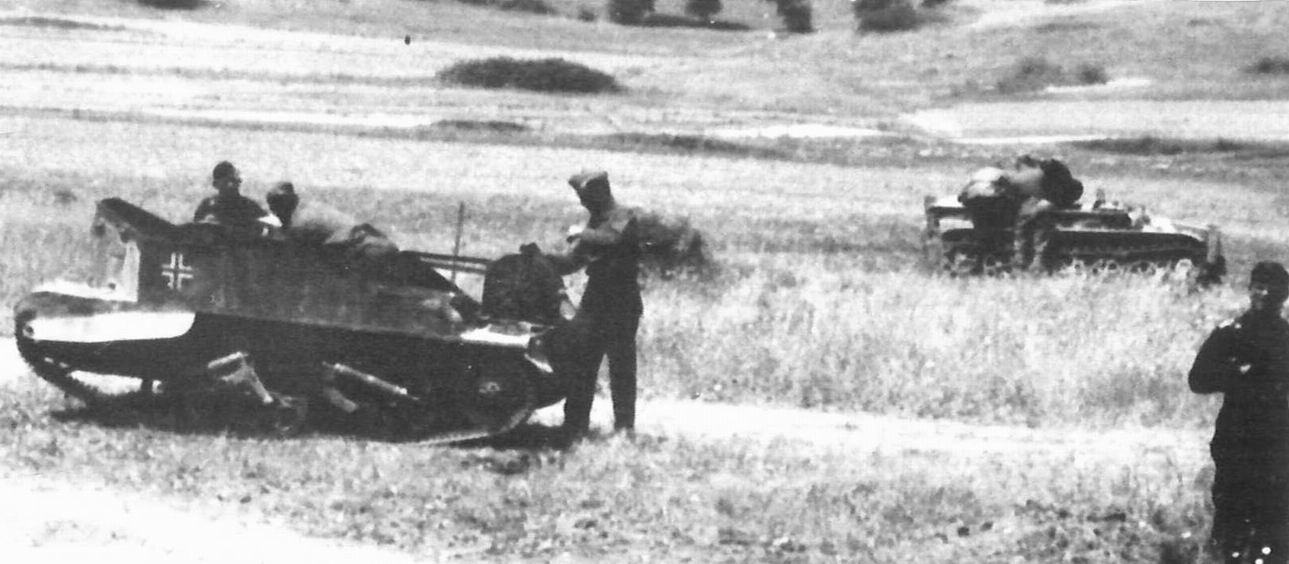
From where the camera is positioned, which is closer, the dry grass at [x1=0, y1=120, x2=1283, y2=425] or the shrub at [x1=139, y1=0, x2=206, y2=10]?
the dry grass at [x1=0, y1=120, x2=1283, y2=425]

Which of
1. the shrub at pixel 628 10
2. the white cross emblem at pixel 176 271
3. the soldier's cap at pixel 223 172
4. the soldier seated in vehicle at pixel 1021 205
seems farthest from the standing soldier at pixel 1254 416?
the shrub at pixel 628 10

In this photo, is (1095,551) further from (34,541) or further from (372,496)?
(34,541)

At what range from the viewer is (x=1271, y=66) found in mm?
52375

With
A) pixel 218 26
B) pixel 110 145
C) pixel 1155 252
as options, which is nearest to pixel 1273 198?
pixel 1155 252

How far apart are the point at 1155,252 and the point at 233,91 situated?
101 feet

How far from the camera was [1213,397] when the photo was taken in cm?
1560

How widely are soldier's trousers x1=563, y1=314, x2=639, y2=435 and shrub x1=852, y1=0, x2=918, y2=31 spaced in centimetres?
5406

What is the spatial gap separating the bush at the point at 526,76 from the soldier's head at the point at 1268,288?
152 feet

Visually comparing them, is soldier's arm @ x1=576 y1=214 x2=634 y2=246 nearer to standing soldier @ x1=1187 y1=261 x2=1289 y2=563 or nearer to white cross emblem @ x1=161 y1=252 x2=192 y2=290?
white cross emblem @ x1=161 y1=252 x2=192 y2=290

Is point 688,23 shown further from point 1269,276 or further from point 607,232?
point 1269,276

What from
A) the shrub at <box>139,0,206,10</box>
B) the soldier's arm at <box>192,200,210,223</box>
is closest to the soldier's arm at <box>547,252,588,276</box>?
the soldier's arm at <box>192,200,210,223</box>

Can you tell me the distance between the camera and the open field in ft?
36.5

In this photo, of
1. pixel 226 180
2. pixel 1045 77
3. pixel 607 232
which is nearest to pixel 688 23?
pixel 1045 77

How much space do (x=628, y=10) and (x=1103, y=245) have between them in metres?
52.0
